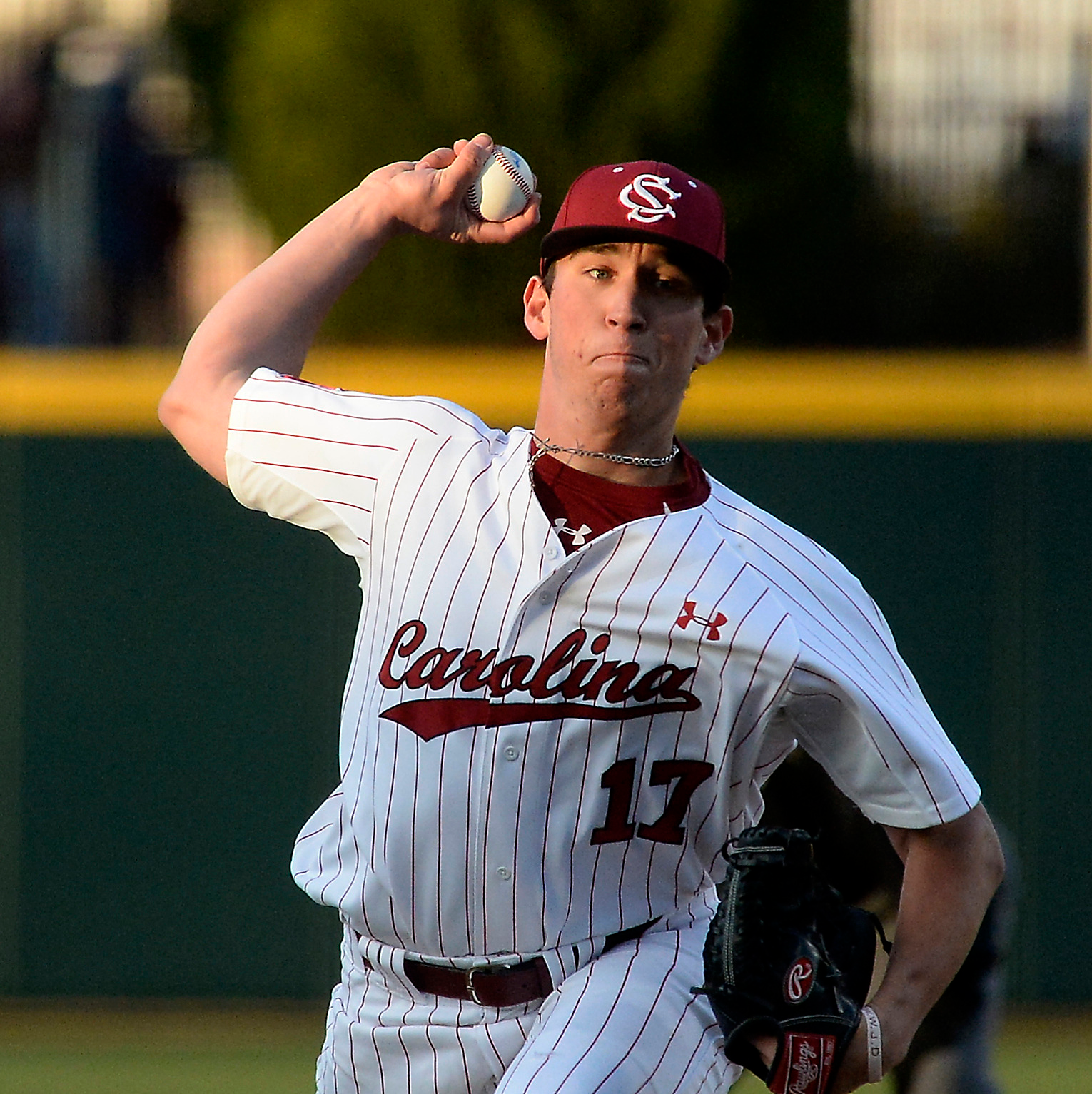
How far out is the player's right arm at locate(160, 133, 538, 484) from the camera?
2.82 metres

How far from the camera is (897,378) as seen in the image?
6125 millimetres

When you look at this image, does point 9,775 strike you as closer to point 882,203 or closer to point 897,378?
point 897,378

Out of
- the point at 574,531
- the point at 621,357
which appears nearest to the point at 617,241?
the point at 621,357

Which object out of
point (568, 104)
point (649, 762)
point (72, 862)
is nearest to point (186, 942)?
point (72, 862)

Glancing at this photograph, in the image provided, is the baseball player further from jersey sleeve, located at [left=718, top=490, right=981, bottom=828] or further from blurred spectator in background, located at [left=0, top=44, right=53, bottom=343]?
blurred spectator in background, located at [left=0, top=44, right=53, bottom=343]

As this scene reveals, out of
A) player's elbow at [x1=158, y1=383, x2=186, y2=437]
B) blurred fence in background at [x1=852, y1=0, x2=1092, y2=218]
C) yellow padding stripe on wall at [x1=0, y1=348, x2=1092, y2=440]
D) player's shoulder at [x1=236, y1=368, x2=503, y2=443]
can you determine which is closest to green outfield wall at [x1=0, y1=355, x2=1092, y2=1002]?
yellow padding stripe on wall at [x1=0, y1=348, x2=1092, y2=440]

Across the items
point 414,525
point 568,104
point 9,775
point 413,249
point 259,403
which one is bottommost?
point 9,775

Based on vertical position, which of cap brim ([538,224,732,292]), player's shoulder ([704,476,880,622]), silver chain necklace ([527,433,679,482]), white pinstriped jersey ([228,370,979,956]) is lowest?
white pinstriped jersey ([228,370,979,956])

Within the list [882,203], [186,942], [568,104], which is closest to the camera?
[186,942]

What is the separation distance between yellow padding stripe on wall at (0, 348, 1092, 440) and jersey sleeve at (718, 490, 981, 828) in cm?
345

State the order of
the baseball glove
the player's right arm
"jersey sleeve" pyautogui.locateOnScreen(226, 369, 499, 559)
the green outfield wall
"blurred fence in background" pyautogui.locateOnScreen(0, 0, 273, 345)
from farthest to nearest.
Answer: "blurred fence in background" pyautogui.locateOnScreen(0, 0, 273, 345)
the green outfield wall
the player's right arm
"jersey sleeve" pyautogui.locateOnScreen(226, 369, 499, 559)
the baseball glove

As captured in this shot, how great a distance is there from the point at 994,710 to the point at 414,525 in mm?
3765

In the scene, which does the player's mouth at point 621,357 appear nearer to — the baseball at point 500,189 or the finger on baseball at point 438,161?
the baseball at point 500,189

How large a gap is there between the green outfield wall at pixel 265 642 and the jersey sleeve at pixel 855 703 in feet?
11.4
